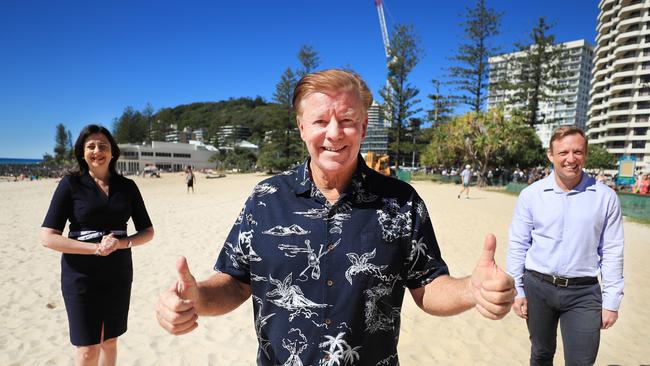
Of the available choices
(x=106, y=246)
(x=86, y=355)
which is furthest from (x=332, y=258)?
(x=86, y=355)

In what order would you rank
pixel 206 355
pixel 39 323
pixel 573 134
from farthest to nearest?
pixel 39 323
pixel 206 355
pixel 573 134

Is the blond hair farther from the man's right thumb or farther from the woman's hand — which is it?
the woman's hand

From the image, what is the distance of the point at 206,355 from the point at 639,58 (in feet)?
233

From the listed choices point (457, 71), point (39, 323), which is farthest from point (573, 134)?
point (457, 71)

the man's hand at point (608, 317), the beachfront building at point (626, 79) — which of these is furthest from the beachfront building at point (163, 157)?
the beachfront building at point (626, 79)

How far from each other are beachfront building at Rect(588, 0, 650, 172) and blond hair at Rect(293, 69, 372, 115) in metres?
62.8

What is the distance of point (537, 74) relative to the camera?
30172 mm

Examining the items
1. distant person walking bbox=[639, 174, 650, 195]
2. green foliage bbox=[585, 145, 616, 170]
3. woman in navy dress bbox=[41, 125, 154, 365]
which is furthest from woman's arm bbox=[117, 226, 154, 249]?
green foliage bbox=[585, 145, 616, 170]

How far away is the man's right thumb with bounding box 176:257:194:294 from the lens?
3.48ft

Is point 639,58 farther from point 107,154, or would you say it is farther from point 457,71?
point 107,154

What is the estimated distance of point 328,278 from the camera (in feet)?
4.02

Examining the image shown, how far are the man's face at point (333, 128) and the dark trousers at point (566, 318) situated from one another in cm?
173

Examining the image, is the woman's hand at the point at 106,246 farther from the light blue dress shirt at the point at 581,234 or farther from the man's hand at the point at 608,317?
the man's hand at the point at 608,317

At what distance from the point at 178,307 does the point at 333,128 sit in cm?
81
